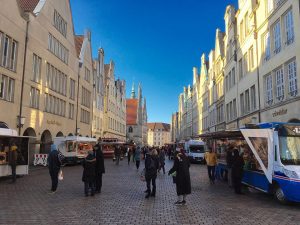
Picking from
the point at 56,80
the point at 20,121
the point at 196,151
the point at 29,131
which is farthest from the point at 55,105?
the point at 196,151

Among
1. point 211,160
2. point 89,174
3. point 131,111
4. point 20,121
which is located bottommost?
point 89,174

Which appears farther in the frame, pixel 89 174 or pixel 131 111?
pixel 131 111

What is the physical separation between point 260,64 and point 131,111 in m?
103

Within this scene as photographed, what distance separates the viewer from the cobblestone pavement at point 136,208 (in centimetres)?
833

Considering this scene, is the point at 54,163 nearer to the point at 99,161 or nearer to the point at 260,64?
the point at 99,161

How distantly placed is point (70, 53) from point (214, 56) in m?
23.2

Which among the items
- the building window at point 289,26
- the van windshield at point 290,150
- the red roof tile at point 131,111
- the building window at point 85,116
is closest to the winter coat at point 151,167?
the van windshield at point 290,150

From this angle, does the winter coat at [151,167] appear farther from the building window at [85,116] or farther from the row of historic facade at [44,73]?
the building window at [85,116]

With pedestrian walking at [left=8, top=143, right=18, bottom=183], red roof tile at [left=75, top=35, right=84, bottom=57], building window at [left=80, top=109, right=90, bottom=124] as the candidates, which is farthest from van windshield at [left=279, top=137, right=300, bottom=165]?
red roof tile at [left=75, top=35, right=84, bottom=57]

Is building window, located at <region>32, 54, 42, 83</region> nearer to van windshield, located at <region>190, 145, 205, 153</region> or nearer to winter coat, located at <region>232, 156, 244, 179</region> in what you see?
van windshield, located at <region>190, 145, 205, 153</region>

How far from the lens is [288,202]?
435 inches

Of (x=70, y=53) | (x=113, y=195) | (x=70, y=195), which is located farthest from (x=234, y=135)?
(x=70, y=53)

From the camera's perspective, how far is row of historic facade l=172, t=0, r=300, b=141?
2214 cm

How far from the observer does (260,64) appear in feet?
91.3
